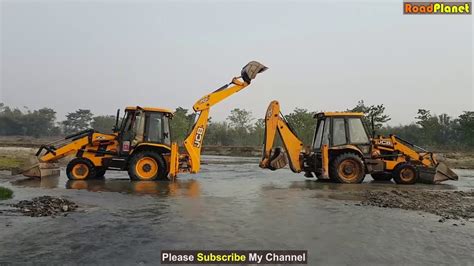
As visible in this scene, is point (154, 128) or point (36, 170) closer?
point (36, 170)

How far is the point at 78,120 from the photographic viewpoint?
9131 cm

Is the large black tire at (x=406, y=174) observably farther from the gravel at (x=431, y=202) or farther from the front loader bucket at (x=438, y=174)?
the gravel at (x=431, y=202)

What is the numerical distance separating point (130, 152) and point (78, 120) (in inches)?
3414

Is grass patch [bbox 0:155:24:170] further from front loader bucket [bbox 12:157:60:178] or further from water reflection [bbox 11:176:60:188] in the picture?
water reflection [bbox 11:176:60:188]

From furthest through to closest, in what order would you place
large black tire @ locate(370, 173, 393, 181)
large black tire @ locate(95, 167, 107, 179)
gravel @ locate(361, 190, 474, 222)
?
1. large black tire @ locate(370, 173, 393, 181)
2. large black tire @ locate(95, 167, 107, 179)
3. gravel @ locate(361, 190, 474, 222)

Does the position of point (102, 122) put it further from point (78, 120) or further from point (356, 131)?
point (356, 131)

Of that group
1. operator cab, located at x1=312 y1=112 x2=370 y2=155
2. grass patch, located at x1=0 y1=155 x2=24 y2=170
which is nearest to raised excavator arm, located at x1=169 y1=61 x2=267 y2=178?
operator cab, located at x1=312 y1=112 x2=370 y2=155

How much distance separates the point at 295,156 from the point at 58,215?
898 cm

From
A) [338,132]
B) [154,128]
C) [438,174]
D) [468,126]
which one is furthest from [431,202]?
[468,126]

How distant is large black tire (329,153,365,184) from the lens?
12562 mm

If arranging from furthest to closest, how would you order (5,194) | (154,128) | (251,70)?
(251,70)
(154,128)
(5,194)

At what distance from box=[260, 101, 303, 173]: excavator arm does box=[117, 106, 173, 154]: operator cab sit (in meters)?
3.67

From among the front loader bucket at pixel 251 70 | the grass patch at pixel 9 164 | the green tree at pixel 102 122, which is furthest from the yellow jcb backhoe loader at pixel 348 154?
the green tree at pixel 102 122

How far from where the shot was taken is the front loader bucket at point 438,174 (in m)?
13.1
